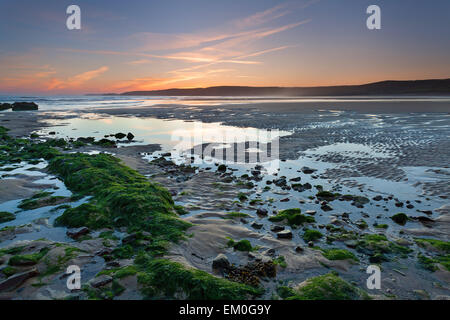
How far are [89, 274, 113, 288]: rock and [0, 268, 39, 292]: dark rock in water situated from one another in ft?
3.37

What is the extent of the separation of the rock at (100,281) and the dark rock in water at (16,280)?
1028 millimetres

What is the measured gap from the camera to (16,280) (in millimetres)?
3947

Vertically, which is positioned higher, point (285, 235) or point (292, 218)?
point (292, 218)

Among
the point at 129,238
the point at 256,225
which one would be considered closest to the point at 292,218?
the point at 256,225

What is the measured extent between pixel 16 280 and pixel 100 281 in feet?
4.21

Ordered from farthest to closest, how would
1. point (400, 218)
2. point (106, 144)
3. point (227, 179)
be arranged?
point (106, 144) < point (227, 179) < point (400, 218)

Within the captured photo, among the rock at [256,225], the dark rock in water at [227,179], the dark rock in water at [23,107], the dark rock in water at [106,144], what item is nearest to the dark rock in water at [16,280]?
the rock at [256,225]

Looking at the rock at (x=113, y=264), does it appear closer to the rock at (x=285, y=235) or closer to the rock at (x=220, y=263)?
the rock at (x=220, y=263)

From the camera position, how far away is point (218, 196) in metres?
8.27

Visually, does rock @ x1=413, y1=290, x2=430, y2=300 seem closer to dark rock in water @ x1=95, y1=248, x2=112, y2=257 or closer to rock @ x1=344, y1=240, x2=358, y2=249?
rock @ x1=344, y1=240, x2=358, y2=249

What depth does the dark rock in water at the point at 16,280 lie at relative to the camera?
3809 mm

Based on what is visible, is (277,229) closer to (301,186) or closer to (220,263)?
(220,263)

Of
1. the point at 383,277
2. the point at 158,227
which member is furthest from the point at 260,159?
the point at 383,277

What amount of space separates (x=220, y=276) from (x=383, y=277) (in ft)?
9.36
